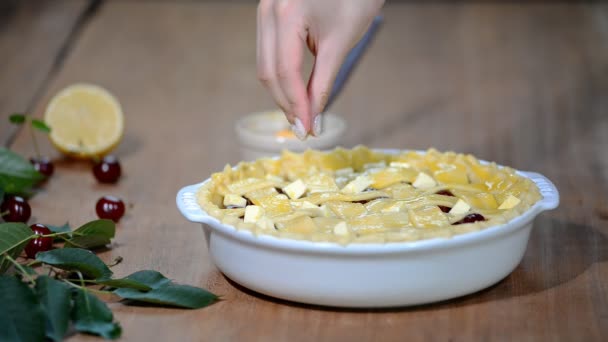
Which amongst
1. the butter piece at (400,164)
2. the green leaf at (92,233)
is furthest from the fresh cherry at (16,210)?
the butter piece at (400,164)

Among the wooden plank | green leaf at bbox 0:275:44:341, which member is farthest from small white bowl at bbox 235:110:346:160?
green leaf at bbox 0:275:44:341

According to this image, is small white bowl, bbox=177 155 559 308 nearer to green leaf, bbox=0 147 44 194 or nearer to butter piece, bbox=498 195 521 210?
butter piece, bbox=498 195 521 210

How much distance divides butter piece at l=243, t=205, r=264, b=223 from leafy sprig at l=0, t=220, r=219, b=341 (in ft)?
0.54

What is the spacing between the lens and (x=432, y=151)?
220 cm

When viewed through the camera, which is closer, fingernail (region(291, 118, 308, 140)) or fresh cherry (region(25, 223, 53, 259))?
fingernail (region(291, 118, 308, 140))

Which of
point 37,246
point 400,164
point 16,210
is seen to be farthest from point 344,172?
point 16,210

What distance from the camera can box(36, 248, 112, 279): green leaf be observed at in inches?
70.7

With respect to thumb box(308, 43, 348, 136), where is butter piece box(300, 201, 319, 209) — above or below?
below

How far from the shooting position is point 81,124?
2.87m

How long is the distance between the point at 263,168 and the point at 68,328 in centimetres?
68

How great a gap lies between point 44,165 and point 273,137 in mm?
679

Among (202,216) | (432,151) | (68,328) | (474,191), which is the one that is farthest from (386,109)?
(68,328)

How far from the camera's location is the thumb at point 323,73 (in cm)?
182

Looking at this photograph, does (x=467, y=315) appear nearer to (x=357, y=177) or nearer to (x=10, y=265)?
(x=357, y=177)
